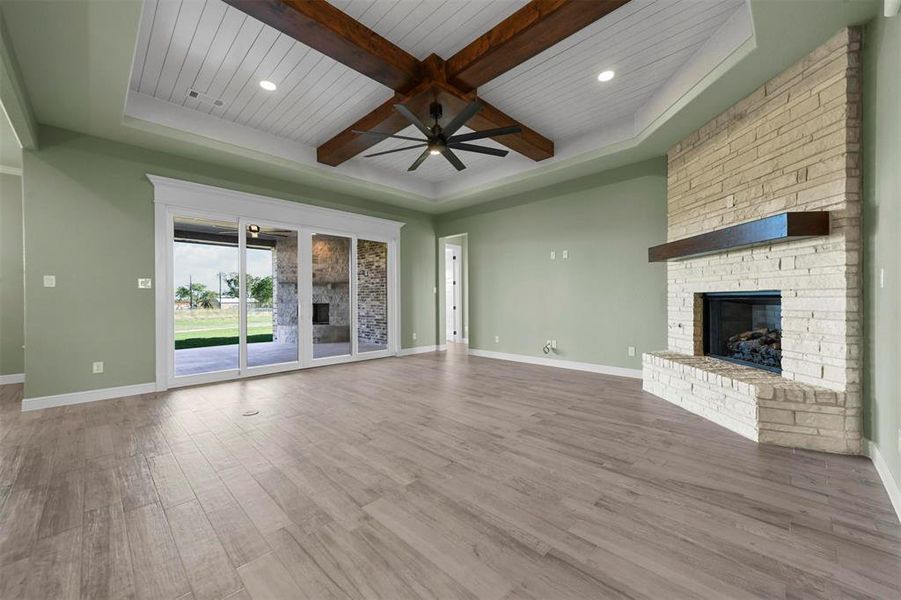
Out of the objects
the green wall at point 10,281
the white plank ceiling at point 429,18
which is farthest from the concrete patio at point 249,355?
the white plank ceiling at point 429,18

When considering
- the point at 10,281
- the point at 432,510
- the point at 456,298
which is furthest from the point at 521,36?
the point at 456,298

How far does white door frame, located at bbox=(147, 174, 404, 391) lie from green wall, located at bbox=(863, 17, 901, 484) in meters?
6.08

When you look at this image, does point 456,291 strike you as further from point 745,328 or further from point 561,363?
point 745,328

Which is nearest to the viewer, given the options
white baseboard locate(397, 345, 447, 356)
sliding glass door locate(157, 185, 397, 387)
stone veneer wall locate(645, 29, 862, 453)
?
stone veneer wall locate(645, 29, 862, 453)

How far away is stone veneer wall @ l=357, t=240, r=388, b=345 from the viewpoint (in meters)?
6.75

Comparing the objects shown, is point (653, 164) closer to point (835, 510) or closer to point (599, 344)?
point (599, 344)

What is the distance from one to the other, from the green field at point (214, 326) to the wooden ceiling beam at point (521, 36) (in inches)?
169

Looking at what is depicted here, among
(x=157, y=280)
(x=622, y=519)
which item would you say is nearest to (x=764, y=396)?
(x=622, y=519)

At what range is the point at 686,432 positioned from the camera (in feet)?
9.62

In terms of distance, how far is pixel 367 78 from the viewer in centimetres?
346

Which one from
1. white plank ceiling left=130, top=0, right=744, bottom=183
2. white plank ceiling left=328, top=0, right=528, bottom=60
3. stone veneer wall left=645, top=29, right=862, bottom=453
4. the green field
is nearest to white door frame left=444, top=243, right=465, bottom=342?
the green field

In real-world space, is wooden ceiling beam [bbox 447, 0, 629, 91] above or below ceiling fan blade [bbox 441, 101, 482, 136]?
above

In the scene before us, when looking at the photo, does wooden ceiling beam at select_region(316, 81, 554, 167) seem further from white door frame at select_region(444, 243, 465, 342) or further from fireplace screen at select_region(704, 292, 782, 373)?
white door frame at select_region(444, 243, 465, 342)

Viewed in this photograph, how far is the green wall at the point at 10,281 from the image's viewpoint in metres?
4.91
